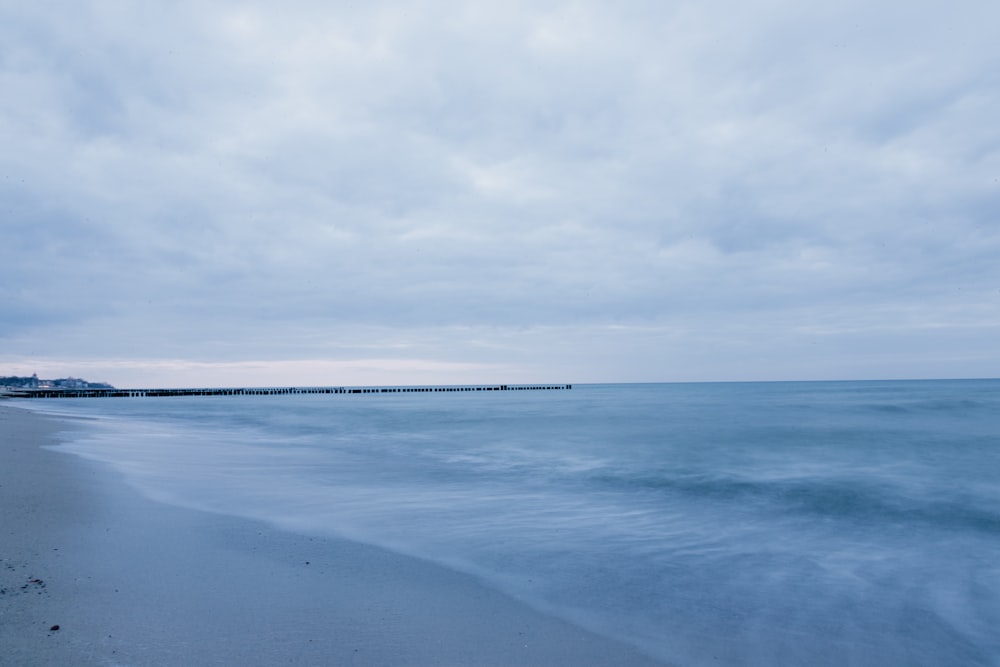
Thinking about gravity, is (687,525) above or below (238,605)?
below

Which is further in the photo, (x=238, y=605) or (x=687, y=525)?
(x=687, y=525)

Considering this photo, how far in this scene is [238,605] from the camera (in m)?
5.86

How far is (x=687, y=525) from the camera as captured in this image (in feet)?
38.7

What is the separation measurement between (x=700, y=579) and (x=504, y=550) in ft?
9.29

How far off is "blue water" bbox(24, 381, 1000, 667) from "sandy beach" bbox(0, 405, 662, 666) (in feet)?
2.60

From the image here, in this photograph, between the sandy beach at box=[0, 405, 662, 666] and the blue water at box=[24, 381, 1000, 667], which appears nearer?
the sandy beach at box=[0, 405, 662, 666]

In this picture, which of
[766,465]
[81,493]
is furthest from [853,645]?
→ [766,465]

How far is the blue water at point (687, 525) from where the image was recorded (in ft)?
21.2

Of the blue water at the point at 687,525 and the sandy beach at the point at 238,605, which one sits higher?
the sandy beach at the point at 238,605

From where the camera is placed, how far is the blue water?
646cm

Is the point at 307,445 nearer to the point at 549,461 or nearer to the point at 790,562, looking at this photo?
the point at 549,461

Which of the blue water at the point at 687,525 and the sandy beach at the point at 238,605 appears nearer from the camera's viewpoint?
the sandy beach at the point at 238,605

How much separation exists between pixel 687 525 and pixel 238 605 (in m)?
8.69

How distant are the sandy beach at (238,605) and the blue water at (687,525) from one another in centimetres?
79
